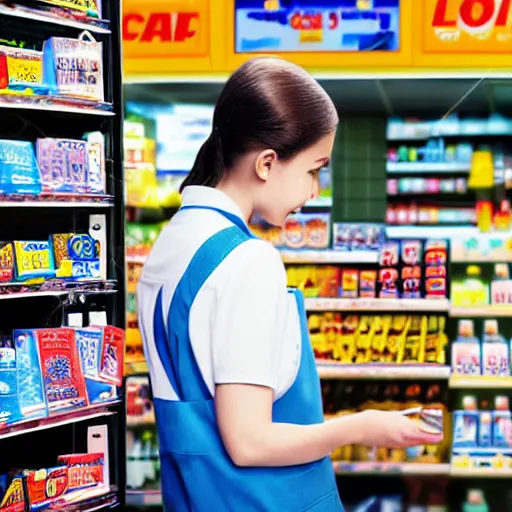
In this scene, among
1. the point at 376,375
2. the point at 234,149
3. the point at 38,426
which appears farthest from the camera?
the point at 376,375

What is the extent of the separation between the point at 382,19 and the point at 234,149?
3020 mm

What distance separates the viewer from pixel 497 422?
4.50 m

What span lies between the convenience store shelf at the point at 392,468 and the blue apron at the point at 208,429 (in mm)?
3295

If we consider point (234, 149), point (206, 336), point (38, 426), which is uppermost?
point (234, 149)

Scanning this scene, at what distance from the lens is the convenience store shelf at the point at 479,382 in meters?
4.39

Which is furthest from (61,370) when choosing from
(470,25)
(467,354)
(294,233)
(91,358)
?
(470,25)

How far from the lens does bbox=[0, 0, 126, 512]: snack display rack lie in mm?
2836

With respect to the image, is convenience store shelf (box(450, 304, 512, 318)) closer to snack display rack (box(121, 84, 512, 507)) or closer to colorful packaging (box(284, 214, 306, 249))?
snack display rack (box(121, 84, 512, 507))

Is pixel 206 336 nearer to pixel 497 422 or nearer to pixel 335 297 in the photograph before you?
pixel 335 297

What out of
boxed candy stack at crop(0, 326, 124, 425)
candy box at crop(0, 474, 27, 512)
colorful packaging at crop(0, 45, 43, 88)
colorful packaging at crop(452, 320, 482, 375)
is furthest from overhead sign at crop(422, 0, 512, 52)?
candy box at crop(0, 474, 27, 512)

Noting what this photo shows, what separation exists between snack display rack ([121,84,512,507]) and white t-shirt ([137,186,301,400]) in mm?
3116

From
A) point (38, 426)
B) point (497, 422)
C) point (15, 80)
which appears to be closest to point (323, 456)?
point (38, 426)

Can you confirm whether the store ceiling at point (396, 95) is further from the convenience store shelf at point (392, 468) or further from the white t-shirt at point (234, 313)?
the white t-shirt at point (234, 313)

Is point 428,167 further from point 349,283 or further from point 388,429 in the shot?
point 388,429
